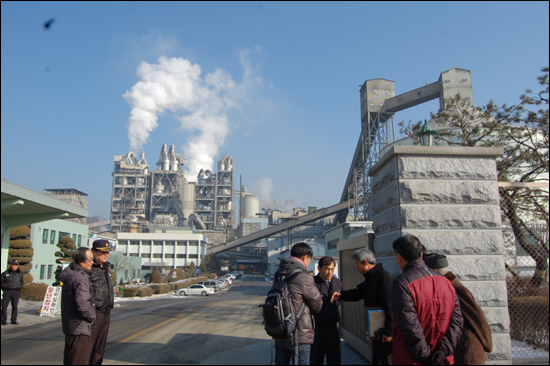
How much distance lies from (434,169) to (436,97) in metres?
40.0

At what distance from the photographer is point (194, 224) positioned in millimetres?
89562

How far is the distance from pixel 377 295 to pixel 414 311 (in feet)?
3.22

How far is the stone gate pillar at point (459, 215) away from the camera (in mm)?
4523

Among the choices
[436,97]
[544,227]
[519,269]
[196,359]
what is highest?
[436,97]

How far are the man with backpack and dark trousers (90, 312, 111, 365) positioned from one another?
86.7 inches

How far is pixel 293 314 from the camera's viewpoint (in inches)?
135

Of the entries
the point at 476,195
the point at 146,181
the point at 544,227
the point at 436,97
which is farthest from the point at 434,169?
the point at 146,181

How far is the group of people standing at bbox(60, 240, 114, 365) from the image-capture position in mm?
3883

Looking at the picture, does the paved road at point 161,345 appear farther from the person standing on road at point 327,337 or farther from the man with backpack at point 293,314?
the man with backpack at point 293,314

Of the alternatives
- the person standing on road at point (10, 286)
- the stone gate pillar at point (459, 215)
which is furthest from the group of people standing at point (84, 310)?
the person standing on road at point (10, 286)

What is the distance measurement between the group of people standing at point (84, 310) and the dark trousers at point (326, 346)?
2.47m

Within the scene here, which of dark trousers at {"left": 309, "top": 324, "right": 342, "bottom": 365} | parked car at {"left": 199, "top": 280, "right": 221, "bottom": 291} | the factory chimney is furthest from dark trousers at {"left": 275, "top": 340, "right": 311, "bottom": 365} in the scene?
the factory chimney

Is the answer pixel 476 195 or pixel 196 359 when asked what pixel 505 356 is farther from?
pixel 196 359

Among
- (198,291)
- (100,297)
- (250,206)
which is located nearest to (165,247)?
(198,291)
